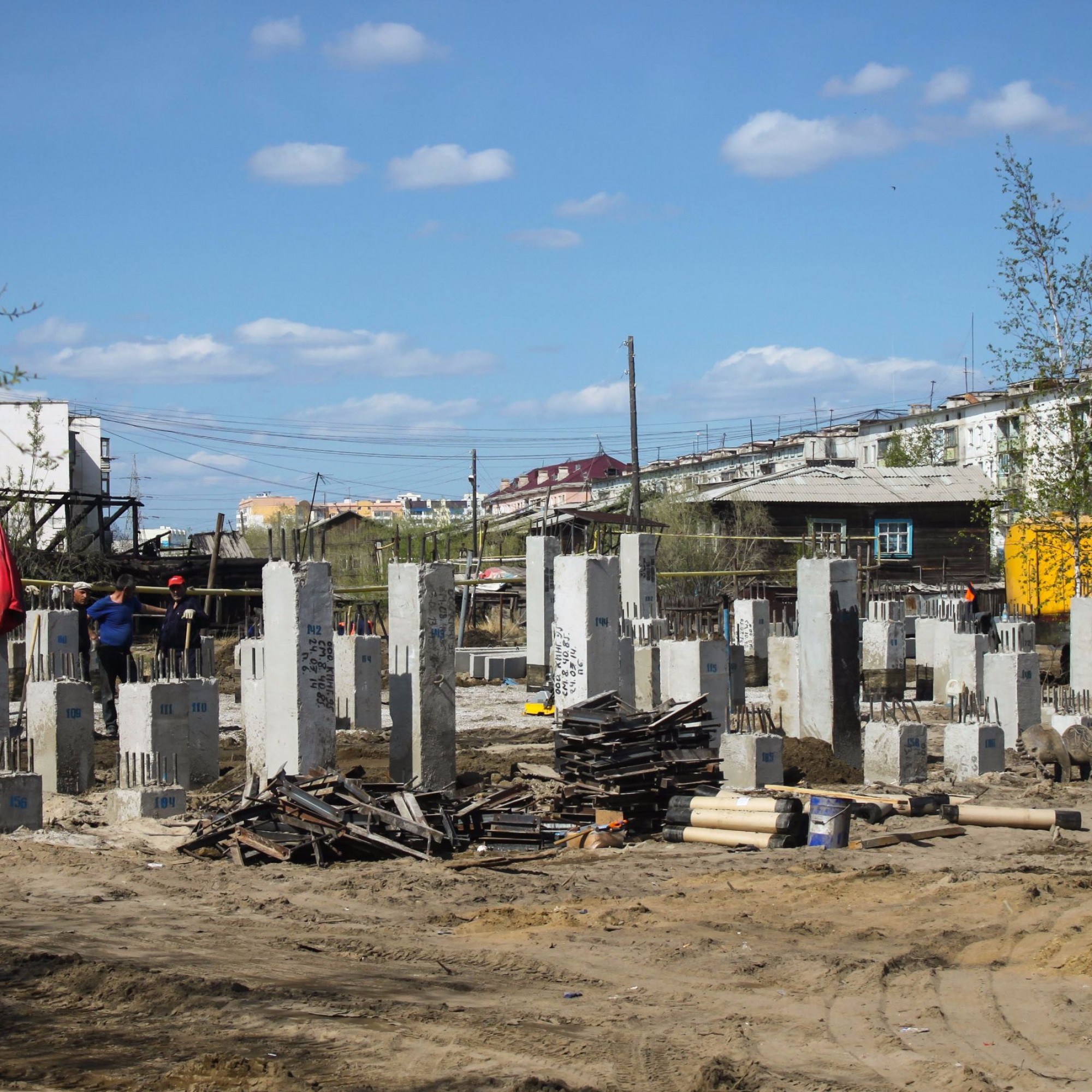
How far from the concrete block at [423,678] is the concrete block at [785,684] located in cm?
457

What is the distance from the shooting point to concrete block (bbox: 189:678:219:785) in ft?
40.0

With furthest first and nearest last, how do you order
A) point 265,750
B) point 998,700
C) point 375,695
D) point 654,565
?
point 654,565, point 375,695, point 998,700, point 265,750

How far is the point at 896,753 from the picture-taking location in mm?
12023

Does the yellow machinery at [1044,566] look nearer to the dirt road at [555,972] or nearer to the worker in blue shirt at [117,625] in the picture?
the dirt road at [555,972]

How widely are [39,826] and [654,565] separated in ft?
36.6

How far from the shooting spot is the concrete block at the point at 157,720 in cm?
1095

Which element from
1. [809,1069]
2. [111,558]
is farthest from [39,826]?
[111,558]

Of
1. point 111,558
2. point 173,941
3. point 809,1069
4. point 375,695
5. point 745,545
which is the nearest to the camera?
point 809,1069

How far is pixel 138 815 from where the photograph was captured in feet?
33.4

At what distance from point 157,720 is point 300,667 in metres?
1.55

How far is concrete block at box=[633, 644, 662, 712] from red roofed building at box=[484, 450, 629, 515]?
1985 inches

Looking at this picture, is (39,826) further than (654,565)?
No

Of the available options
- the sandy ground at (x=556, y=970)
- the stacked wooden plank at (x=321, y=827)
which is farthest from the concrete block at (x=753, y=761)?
the stacked wooden plank at (x=321, y=827)

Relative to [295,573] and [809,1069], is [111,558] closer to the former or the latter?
[295,573]
